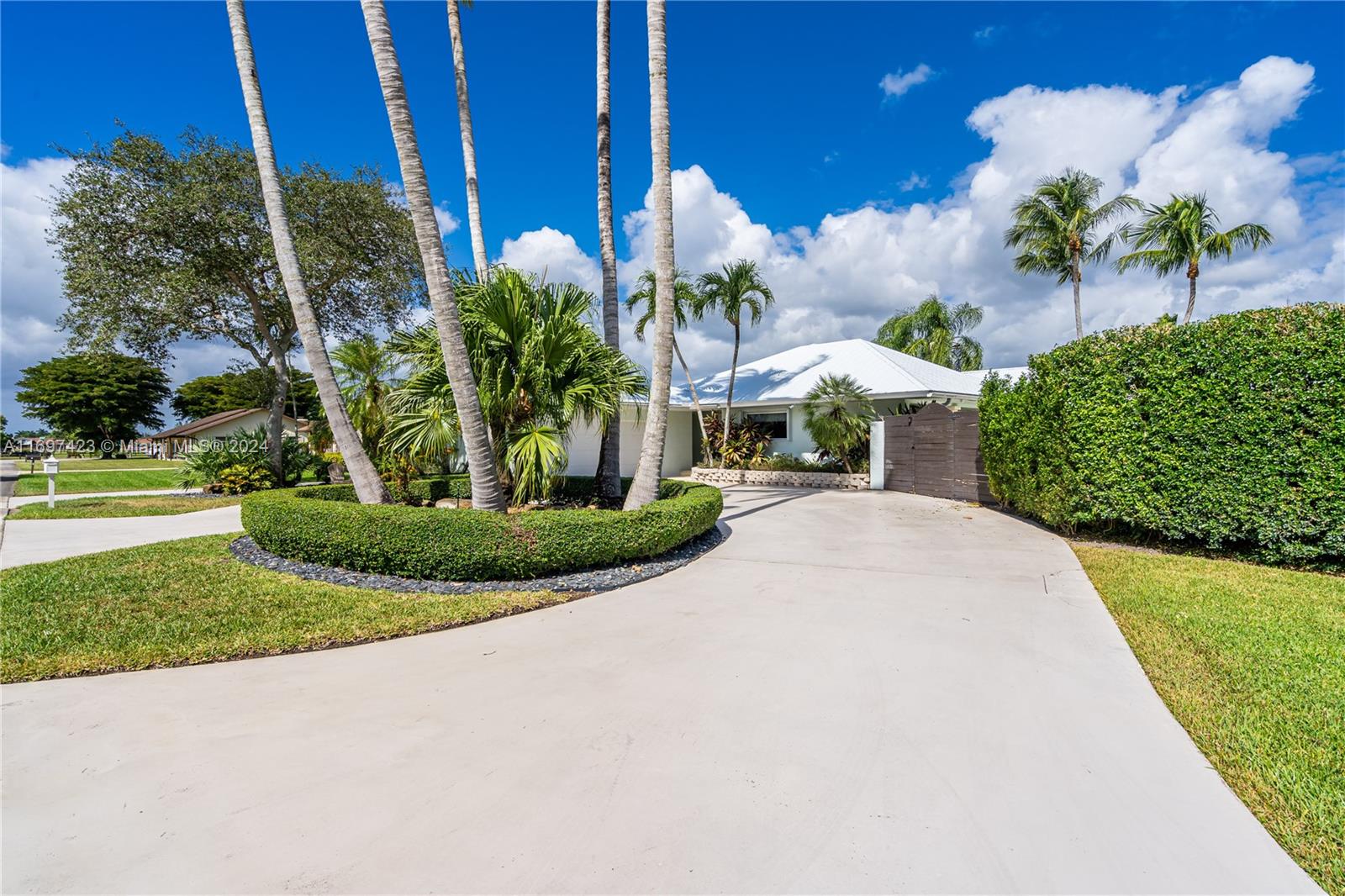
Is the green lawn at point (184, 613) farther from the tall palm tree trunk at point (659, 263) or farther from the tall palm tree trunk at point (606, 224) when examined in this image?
the tall palm tree trunk at point (606, 224)

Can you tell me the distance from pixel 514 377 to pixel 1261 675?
7435mm

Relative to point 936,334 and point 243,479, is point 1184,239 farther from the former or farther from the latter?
point 243,479

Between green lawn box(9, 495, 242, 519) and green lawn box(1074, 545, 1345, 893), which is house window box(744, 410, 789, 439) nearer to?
green lawn box(1074, 545, 1345, 893)

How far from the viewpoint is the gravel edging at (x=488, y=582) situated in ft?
18.4

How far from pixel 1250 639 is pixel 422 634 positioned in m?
6.32

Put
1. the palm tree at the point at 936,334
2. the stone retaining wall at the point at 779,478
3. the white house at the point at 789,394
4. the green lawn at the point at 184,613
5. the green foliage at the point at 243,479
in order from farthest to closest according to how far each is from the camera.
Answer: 1. the palm tree at the point at 936,334
2. the white house at the point at 789,394
3. the stone retaining wall at the point at 779,478
4. the green foliage at the point at 243,479
5. the green lawn at the point at 184,613

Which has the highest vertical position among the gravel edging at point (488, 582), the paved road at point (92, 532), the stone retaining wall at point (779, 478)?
the stone retaining wall at point (779, 478)

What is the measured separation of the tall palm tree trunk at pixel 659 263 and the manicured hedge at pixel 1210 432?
6.05m

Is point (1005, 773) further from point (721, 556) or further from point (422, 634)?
point (721, 556)

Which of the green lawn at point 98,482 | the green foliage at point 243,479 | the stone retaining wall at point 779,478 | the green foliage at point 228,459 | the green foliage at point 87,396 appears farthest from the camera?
the green foliage at point 87,396

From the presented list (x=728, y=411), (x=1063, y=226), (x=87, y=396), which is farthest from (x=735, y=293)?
(x=87, y=396)

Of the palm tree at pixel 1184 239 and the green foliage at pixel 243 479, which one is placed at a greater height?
the palm tree at pixel 1184 239

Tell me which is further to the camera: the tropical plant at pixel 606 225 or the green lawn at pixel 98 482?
the green lawn at pixel 98 482

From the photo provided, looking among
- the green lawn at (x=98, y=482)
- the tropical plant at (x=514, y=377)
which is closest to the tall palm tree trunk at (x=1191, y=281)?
the tropical plant at (x=514, y=377)
